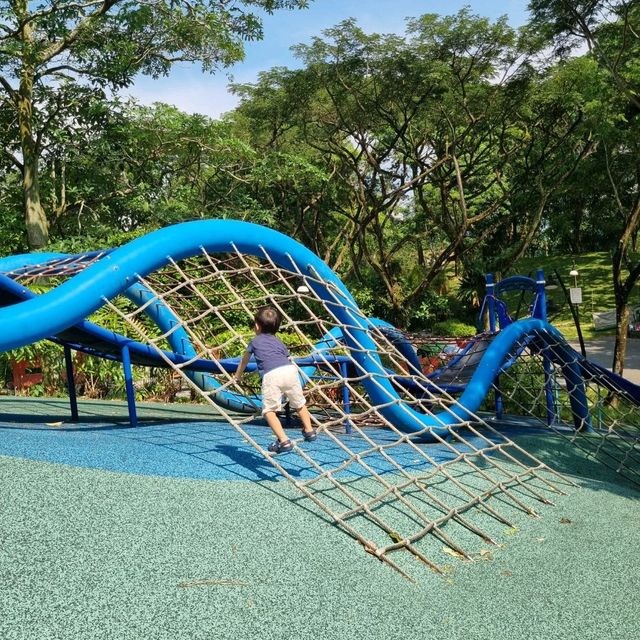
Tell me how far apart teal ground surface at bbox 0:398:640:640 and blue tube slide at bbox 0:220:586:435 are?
33.6 inches

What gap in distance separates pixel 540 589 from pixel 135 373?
8.72 m

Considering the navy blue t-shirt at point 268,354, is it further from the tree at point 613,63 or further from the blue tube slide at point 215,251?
the tree at point 613,63

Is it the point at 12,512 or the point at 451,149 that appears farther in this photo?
the point at 451,149

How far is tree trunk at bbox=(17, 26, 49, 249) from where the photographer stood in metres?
11.9

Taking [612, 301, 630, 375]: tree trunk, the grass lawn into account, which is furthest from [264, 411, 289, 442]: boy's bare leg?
the grass lawn

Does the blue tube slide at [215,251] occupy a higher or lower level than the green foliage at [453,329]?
higher

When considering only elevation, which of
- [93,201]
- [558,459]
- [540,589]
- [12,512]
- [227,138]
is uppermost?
[227,138]

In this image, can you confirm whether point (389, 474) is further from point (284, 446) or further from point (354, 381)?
point (354, 381)

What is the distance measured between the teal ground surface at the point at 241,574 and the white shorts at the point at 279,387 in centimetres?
49

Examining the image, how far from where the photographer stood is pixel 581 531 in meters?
3.93

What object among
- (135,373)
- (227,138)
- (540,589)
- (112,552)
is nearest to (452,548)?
(540,589)

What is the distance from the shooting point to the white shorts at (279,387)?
3996mm

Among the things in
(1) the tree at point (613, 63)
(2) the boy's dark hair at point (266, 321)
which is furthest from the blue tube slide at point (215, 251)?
(1) the tree at point (613, 63)

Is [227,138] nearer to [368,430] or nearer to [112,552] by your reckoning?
[368,430]
